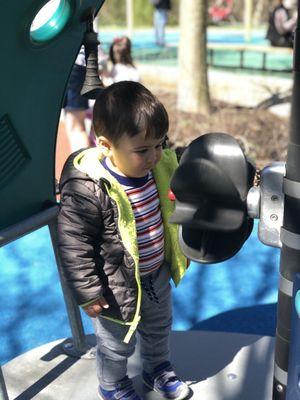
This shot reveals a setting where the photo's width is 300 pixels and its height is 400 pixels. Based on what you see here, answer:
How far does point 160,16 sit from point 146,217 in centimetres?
1459

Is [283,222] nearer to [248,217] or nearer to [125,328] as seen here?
[248,217]

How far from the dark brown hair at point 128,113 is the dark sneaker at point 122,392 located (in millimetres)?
922

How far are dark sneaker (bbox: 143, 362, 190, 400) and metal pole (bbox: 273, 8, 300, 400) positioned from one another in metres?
0.86

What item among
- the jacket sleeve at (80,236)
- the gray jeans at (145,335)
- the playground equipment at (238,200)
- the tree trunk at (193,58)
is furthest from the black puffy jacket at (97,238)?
the tree trunk at (193,58)

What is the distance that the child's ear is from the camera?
1.71 meters

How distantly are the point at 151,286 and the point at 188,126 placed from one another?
495 centimetres

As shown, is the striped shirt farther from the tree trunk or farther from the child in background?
the tree trunk

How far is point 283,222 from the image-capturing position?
3.76 ft

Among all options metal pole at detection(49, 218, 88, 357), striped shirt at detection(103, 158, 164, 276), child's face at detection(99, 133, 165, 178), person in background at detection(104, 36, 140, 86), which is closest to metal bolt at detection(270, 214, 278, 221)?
child's face at detection(99, 133, 165, 178)

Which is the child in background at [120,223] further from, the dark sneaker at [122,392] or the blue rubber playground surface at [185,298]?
the blue rubber playground surface at [185,298]

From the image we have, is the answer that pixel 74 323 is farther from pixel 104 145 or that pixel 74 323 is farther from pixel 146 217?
pixel 104 145

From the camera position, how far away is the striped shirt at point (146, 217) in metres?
1.80

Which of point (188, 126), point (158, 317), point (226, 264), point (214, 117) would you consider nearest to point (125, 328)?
point (158, 317)

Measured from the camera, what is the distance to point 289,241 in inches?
44.4
